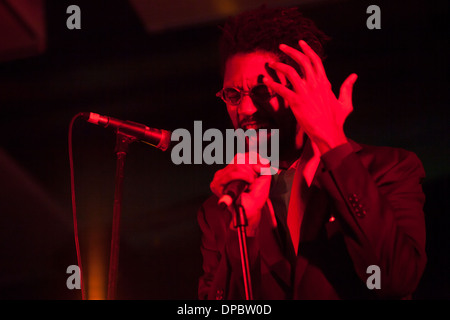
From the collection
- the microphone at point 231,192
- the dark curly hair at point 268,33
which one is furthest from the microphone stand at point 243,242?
the dark curly hair at point 268,33

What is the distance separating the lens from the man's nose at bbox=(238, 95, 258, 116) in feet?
A: 6.69

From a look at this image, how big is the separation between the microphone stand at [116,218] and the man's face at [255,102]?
49 centimetres

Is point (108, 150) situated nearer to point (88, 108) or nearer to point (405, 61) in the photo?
point (88, 108)

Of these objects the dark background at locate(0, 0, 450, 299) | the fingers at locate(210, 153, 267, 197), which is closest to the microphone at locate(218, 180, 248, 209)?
the fingers at locate(210, 153, 267, 197)

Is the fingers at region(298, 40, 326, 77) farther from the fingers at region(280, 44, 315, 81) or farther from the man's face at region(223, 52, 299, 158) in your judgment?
the man's face at region(223, 52, 299, 158)

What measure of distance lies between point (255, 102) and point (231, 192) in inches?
24.4

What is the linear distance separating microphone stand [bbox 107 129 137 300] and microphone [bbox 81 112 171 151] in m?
0.03

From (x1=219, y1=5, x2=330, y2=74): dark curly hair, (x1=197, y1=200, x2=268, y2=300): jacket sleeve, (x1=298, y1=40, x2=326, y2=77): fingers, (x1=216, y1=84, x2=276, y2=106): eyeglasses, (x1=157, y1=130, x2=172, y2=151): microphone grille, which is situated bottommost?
(x1=197, y1=200, x2=268, y2=300): jacket sleeve

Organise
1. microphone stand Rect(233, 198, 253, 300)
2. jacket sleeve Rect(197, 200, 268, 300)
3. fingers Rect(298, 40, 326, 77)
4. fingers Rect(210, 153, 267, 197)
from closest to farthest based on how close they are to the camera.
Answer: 1. microphone stand Rect(233, 198, 253, 300)
2. fingers Rect(210, 153, 267, 197)
3. fingers Rect(298, 40, 326, 77)
4. jacket sleeve Rect(197, 200, 268, 300)

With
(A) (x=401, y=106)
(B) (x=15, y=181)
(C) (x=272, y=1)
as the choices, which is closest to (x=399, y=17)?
(A) (x=401, y=106)

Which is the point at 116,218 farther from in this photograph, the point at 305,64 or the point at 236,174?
the point at 305,64

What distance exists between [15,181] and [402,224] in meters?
2.37

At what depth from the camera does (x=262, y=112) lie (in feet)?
6.77

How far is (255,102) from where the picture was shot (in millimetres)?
2045
